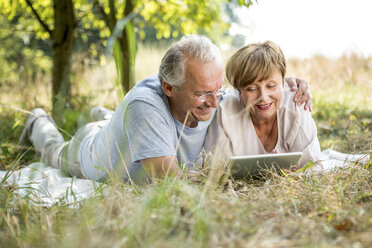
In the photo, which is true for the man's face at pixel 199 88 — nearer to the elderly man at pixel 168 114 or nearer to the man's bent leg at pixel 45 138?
the elderly man at pixel 168 114

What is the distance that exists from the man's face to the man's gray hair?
3 centimetres

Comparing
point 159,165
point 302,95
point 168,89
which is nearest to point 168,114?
point 168,89

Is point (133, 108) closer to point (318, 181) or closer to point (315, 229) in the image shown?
point (318, 181)

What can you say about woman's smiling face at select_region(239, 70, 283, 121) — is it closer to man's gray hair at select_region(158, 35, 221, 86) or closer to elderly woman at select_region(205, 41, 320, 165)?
elderly woman at select_region(205, 41, 320, 165)

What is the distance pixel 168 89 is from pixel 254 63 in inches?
27.1

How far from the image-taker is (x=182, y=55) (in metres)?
2.73

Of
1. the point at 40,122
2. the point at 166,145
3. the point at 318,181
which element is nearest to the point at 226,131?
the point at 166,145

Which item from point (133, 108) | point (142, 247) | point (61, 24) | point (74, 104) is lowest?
point (74, 104)

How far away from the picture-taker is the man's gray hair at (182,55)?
107 inches

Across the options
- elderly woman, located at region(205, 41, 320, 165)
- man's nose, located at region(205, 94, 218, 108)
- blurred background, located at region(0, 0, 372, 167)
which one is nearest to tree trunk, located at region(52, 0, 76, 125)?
blurred background, located at region(0, 0, 372, 167)

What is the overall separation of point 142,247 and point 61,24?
15.9 ft

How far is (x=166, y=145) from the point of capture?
260cm

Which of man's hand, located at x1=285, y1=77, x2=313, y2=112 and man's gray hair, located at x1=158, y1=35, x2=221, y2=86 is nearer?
man's gray hair, located at x1=158, y1=35, x2=221, y2=86

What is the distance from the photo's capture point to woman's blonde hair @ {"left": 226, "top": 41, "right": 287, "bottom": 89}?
9.59ft
